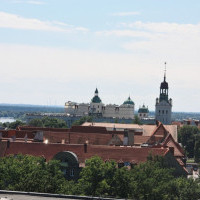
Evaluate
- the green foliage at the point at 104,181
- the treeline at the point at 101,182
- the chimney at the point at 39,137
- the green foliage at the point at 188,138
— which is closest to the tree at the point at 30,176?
the treeline at the point at 101,182

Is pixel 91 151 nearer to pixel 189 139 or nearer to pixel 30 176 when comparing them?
pixel 30 176

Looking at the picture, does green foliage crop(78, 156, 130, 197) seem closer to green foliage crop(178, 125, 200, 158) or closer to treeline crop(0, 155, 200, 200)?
treeline crop(0, 155, 200, 200)

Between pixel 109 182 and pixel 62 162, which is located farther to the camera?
pixel 62 162

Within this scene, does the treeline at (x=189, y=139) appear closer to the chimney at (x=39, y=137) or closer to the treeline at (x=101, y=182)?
the chimney at (x=39, y=137)

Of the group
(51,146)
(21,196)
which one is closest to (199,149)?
(51,146)

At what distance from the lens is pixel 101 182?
62.2 m

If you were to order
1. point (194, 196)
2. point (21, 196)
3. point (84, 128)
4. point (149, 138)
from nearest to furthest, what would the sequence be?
point (21, 196)
point (194, 196)
point (149, 138)
point (84, 128)

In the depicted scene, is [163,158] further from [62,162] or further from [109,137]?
[109,137]

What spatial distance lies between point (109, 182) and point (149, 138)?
5502 cm

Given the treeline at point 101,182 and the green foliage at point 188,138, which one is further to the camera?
the green foliage at point 188,138

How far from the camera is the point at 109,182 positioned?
6319cm

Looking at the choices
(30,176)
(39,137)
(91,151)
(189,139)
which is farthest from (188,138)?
(30,176)

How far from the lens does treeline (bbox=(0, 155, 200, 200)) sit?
61.0m

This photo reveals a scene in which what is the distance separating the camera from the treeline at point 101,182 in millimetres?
61000
